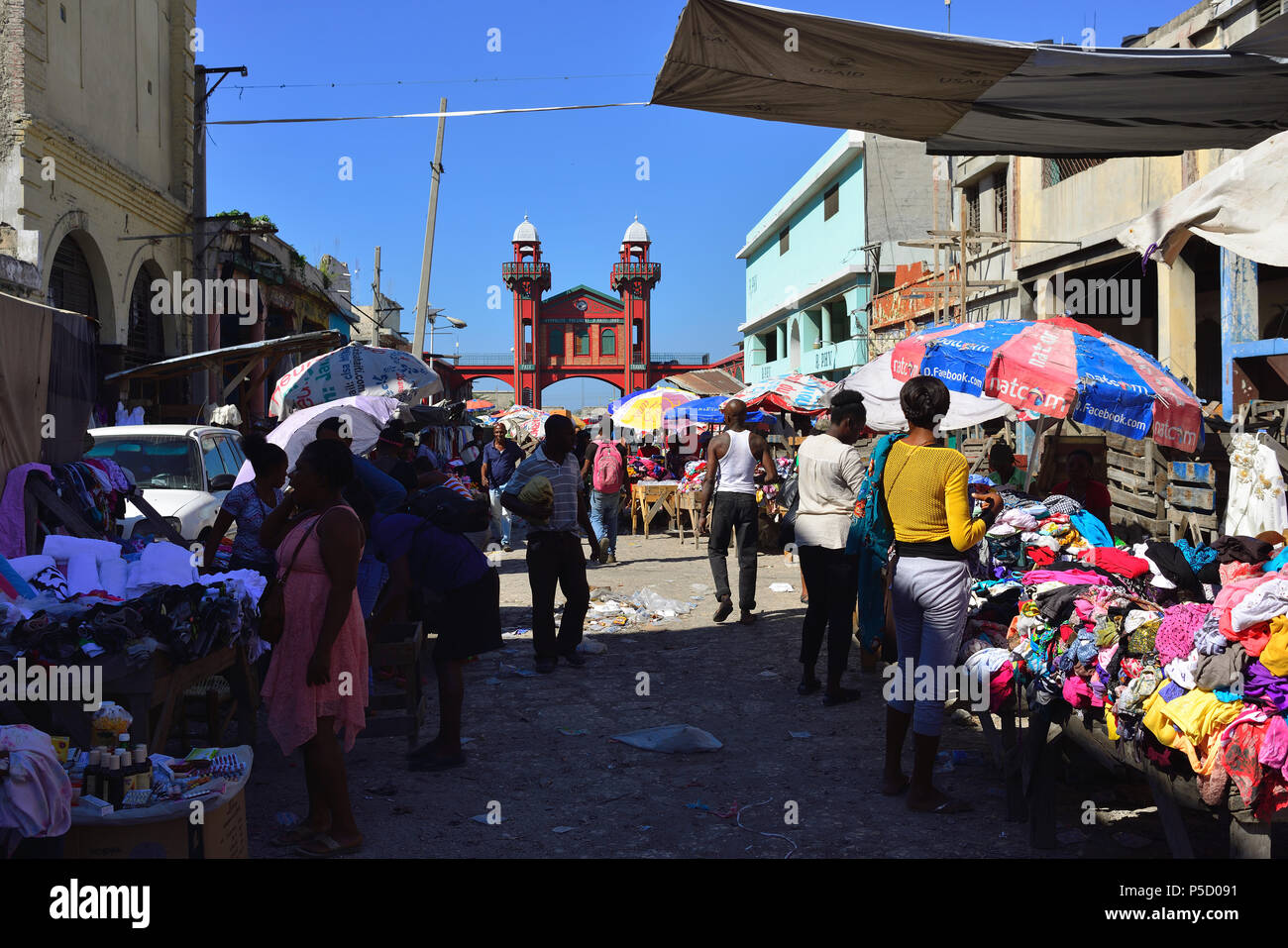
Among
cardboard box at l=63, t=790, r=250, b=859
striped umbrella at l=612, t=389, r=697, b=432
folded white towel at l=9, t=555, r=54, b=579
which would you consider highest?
striped umbrella at l=612, t=389, r=697, b=432

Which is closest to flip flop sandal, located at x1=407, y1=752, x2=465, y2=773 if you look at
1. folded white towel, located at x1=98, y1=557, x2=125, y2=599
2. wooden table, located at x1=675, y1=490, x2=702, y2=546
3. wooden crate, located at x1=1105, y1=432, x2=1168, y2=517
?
folded white towel, located at x1=98, y1=557, x2=125, y2=599

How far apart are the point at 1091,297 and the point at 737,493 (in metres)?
11.1

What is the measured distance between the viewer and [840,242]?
36.7 m

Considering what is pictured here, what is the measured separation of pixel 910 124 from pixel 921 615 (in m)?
2.31

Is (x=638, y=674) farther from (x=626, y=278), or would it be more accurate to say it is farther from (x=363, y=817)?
(x=626, y=278)

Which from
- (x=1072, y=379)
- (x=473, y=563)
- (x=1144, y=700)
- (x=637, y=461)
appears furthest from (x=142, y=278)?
(x=1144, y=700)

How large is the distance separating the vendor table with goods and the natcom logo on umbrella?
11512 millimetres

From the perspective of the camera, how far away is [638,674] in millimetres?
7430

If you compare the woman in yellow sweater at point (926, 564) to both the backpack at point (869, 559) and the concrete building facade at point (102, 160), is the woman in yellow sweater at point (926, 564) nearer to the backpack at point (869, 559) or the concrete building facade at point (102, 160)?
the backpack at point (869, 559)

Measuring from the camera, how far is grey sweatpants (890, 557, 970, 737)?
4512 millimetres

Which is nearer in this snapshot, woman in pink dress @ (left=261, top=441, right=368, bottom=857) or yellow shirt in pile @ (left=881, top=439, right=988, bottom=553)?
woman in pink dress @ (left=261, top=441, right=368, bottom=857)

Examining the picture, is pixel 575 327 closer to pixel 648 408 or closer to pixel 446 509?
pixel 648 408

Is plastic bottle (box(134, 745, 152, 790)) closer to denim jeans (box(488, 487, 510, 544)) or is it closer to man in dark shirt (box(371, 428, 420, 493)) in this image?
man in dark shirt (box(371, 428, 420, 493))

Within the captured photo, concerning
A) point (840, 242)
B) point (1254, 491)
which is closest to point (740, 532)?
point (1254, 491)
